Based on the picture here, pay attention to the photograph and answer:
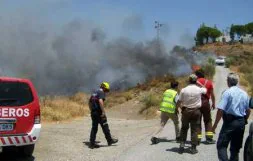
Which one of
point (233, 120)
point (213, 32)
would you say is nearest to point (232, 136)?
point (233, 120)

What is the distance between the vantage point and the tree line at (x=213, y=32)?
14745 centimetres

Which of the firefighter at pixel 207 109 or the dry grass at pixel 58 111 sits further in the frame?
the dry grass at pixel 58 111

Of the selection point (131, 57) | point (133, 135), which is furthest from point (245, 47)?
point (133, 135)

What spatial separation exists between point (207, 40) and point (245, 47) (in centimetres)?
3343

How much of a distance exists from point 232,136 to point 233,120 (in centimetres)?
28

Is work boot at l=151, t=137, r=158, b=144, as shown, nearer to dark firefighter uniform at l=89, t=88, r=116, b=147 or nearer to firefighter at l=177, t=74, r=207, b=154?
dark firefighter uniform at l=89, t=88, r=116, b=147

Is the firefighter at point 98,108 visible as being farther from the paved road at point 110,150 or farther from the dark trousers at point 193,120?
the dark trousers at point 193,120

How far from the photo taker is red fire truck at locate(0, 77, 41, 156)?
9742 mm

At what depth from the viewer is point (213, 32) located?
152 meters

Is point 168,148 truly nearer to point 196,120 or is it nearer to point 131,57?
point 196,120

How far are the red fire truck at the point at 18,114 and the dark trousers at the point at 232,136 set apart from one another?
398cm

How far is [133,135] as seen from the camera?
15539 millimetres

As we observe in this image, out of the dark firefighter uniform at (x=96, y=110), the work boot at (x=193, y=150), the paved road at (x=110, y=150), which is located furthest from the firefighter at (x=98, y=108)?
the work boot at (x=193, y=150)

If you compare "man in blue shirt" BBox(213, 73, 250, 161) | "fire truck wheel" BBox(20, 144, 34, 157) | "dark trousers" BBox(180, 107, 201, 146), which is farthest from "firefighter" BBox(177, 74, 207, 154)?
"fire truck wheel" BBox(20, 144, 34, 157)
